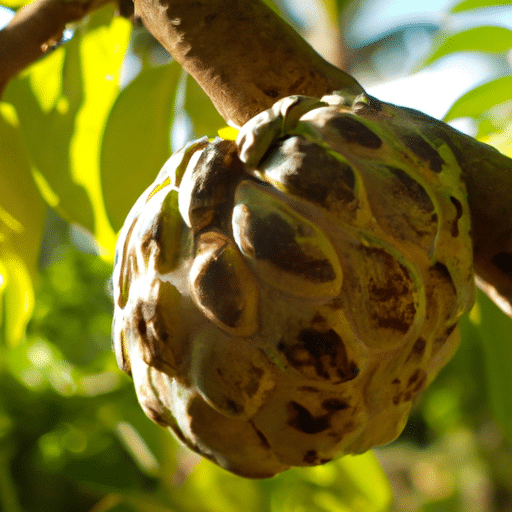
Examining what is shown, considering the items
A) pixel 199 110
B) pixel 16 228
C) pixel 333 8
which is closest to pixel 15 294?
pixel 16 228

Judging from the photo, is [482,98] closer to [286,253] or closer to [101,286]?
[286,253]

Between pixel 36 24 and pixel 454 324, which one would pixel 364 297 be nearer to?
pixel 454 324

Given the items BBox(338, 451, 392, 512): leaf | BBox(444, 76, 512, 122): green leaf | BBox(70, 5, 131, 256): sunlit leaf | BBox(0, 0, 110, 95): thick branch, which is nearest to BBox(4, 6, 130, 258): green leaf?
BBox(70, 5, 131, 256): sunlit leaf

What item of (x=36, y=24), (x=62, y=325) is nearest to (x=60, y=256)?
(x=62, y=325)

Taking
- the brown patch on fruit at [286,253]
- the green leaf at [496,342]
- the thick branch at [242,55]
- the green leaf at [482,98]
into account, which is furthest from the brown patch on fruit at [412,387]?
the green leaf at [482,98]

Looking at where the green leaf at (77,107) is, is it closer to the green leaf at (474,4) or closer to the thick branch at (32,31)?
the thick branch at (32,31)
